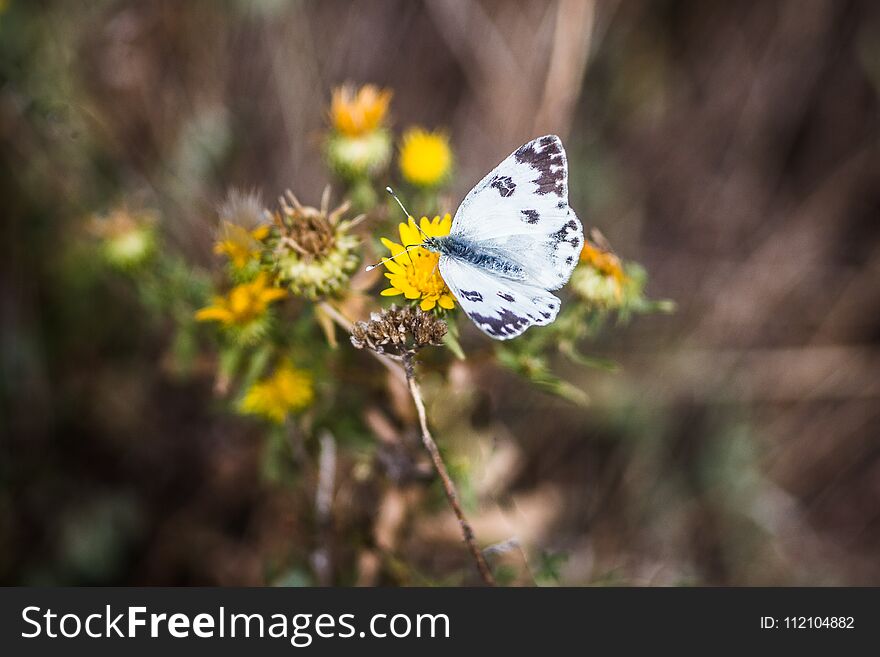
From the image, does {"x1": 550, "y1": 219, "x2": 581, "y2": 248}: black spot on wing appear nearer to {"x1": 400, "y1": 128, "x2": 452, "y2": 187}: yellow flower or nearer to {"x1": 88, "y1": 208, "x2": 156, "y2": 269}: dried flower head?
{"x1": 400, "y1": 128, "x2": 452, "y2": 187}: yellow flower

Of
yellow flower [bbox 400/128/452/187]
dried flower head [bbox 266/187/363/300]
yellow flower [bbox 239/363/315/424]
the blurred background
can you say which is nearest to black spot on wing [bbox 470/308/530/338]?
dried flower head [bbox 266/187/363/300]

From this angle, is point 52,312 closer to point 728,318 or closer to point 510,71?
point 510,71

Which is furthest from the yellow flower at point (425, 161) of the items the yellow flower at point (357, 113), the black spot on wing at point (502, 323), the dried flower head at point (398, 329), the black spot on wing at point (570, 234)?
the black spot on wing at point (502, 323)

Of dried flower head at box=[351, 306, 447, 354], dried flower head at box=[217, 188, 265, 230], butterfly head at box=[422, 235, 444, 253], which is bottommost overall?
dried flower head at box=[351, 306, 447, 354]

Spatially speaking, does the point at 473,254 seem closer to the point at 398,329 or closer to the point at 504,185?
the point at 504,185

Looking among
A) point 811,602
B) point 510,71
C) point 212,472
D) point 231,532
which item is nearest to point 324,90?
point 510,71

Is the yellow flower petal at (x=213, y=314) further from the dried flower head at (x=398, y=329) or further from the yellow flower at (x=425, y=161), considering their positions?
the yellow flower at (x=425, y=161)
